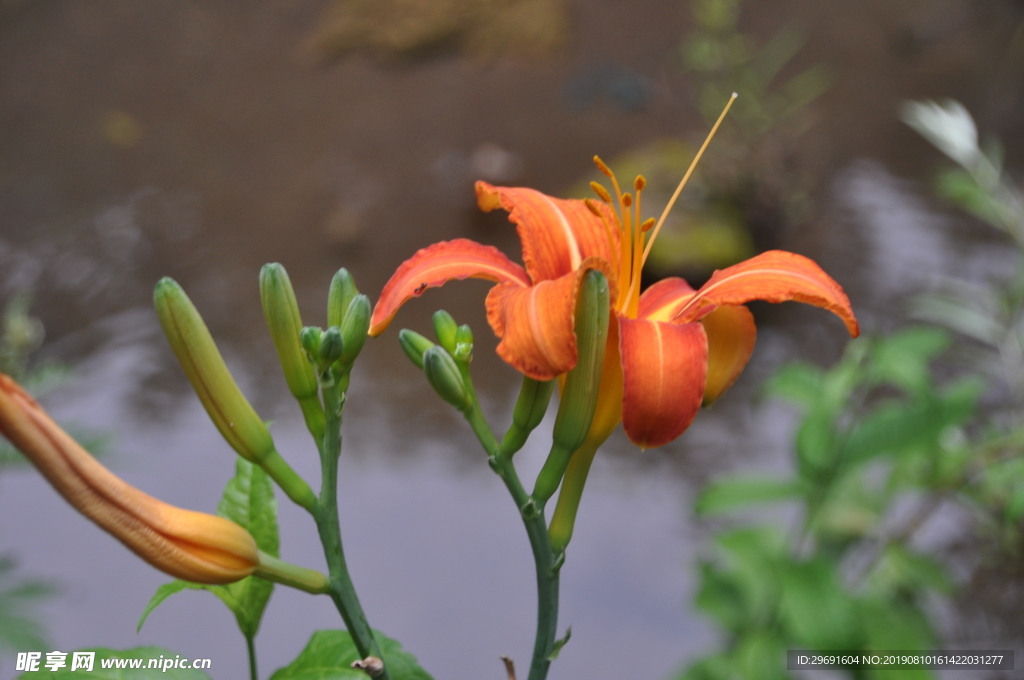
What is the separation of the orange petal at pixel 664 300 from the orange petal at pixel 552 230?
36 mm

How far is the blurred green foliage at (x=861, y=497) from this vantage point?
0.80 metres

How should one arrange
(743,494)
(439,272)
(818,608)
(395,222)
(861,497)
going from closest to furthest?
(439,272) → (818,608) → (743,494) → (861,497) → (395,222)

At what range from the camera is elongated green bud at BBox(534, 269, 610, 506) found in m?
0.39

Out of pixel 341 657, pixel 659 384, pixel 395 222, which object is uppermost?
pixel 395 222

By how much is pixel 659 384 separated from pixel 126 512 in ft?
0.83

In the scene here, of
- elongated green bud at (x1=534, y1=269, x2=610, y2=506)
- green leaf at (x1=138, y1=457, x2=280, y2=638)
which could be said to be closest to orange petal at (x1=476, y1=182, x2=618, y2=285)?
elongated green bud at (x1=534, y1=269, x2=610, y2=506)

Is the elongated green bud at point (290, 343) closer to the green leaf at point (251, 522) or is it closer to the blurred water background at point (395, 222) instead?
the green leaf at point (251, 522)

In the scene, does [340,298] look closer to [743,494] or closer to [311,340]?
[311,340]

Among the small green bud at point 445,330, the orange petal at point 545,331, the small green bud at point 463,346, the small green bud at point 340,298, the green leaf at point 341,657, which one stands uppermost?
the small green bud at point 340,298

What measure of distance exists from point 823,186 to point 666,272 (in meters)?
0.83

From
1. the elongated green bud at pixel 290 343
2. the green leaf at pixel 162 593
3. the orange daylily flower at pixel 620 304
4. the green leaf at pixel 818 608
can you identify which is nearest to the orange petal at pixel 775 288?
the orange daylily flower at pixel 620 304

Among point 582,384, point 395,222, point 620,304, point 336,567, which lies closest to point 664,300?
point 620,304

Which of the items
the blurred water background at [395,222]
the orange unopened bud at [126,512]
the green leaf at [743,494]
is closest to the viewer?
the orange unopened bud at [126,512]

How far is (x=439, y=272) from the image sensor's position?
0.46 metres
